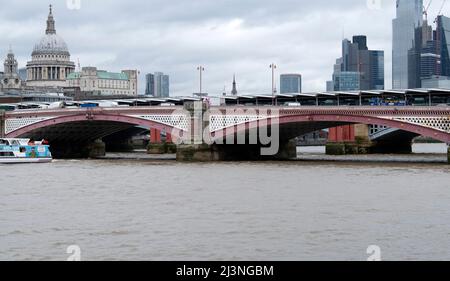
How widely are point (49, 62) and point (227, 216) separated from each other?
6243 inches

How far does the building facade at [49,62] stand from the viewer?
179125 millimetres

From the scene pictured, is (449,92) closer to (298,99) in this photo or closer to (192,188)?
(298,99)

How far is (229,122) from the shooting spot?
185ft

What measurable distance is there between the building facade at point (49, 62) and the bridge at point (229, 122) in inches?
4303

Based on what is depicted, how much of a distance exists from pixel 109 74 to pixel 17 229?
6930 inches

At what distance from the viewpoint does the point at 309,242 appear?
2075 cm

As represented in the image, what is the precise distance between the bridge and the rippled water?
362 inches

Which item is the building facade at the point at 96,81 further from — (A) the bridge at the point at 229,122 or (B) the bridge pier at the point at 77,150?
(A) the bridge at the point at 229,122

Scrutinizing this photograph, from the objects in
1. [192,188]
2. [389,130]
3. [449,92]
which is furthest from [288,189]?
[389,130]

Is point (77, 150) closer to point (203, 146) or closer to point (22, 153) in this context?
→ point (22, 153)

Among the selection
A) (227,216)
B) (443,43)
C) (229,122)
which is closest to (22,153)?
(229,122)

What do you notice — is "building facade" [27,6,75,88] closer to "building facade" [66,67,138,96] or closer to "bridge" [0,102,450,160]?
"building facade" [66,67,138,96]

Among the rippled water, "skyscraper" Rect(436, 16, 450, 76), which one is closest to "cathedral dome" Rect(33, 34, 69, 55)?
"skyscraper" Rect(436, 16, 450, 76)

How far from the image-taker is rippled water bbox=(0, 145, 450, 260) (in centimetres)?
1989
